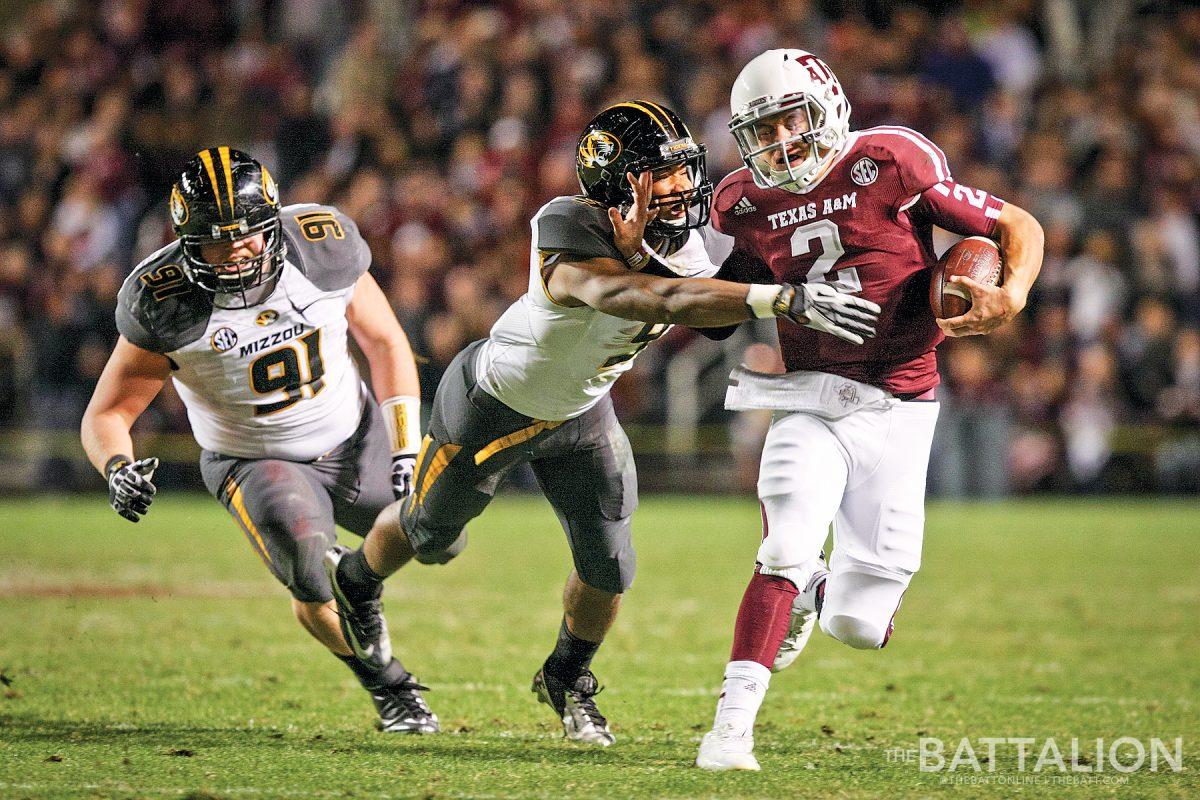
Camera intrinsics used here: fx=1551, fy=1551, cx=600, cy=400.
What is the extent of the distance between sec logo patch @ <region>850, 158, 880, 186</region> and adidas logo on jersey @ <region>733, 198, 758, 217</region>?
0.98ft

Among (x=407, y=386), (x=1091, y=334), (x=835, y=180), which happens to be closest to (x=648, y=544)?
(x=1091, y=334)

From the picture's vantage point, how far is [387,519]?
4.72 meters

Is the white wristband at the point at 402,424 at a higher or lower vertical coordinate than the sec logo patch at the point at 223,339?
lower

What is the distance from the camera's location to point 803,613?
443 cm

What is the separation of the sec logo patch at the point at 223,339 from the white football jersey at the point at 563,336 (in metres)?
0.76

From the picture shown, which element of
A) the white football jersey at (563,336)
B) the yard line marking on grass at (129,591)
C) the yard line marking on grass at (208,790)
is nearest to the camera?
the yard line marking on grass at (208,790)

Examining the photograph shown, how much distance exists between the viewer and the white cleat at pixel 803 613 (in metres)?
4.42

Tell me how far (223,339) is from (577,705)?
1.52 meters

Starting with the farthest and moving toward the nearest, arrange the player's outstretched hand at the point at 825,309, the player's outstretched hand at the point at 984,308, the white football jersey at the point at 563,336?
the white football jersey at the point at 563,336
the player's outstretched hand at the point at 984,308
the player's outstretched hand at the point at 825,309

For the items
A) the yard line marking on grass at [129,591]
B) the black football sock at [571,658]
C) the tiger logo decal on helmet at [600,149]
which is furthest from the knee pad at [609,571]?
the yard line marking on grass at [129,591]

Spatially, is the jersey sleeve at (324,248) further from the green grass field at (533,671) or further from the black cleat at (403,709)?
the green grass field at (533,671)

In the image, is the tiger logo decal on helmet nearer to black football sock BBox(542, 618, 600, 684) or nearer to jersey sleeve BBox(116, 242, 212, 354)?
jersey sleeve BBox(116, 242, 212, 354)

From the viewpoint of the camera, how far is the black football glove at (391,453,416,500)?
4.82 metres

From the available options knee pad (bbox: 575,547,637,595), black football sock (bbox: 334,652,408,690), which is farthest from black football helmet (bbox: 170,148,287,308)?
knee pad (bbox: 575,547,637,595)
